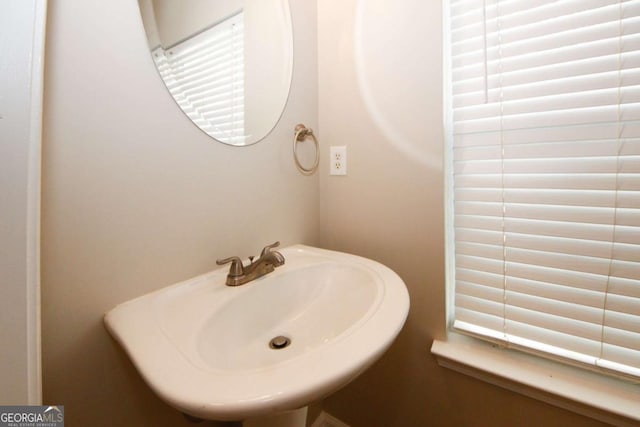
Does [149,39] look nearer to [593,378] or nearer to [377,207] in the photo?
[377,207]

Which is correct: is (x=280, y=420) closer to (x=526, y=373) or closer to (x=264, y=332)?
(x=264, y=332)

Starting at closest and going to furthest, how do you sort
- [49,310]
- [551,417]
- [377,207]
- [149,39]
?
[49,310] → [149,39] → [551,417] → [377,207]

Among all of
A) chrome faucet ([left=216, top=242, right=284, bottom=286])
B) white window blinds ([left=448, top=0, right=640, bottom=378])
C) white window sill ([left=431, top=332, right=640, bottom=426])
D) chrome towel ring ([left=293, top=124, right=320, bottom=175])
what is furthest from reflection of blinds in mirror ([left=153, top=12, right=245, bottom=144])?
white window sill ([left=431, top=332, right=640, bottom=426])

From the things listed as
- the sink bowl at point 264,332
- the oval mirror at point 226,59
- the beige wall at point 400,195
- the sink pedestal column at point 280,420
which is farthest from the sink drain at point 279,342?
the oval mirror at point 226,59

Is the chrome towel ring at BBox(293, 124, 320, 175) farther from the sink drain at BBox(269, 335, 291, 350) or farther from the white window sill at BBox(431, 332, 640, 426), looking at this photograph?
the white window sill at BBox(431, 332, 640, 426)

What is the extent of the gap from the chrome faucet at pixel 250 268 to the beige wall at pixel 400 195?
1.33 feet

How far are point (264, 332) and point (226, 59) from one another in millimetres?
790

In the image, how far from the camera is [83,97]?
459mm

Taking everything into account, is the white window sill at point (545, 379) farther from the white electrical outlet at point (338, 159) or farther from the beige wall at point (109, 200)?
the beige wall at point (109, 200)

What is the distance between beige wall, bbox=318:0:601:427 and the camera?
29.8 inches

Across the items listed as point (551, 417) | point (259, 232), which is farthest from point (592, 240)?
point (259, 232)

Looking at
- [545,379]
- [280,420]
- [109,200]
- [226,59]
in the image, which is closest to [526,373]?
[545,379]

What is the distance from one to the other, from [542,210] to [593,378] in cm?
47

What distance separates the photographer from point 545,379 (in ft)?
2.16
